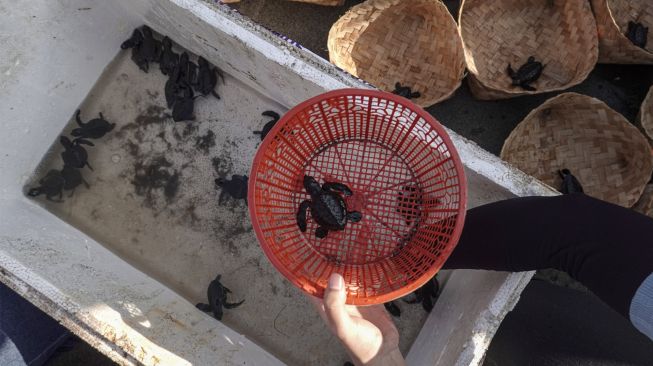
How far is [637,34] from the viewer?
2.61 meters

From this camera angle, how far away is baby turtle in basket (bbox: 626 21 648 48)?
8.54 feet

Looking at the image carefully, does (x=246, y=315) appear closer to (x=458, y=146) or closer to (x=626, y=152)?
(x=458, y=146)

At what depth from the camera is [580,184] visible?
2.55 metres

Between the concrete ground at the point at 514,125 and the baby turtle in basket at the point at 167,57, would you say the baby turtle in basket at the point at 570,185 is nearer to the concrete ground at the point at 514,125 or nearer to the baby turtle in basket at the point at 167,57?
the concrete ground at the point at 514,125

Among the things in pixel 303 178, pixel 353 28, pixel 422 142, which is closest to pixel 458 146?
pixel 422 142

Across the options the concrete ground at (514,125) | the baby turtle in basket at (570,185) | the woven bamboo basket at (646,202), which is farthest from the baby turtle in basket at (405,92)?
the woven bamboo basket at (646,202)

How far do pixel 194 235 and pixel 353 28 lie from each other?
4.21 ft

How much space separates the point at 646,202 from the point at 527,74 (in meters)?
0.82

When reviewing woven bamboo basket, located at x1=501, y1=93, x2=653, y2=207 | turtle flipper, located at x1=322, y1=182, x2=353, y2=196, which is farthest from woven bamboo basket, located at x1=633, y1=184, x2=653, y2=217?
turtle flipper, located at x1=322, y1=182, x2=353, y2=196

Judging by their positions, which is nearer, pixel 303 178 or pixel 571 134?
pixel 303 178


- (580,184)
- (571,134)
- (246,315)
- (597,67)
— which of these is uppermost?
(597,67)

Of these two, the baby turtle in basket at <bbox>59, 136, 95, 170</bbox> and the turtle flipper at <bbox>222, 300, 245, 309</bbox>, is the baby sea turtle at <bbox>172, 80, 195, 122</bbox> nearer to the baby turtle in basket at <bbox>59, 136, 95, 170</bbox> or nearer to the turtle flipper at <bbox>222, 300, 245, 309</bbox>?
the baby turtle in basket at <bbox>59, 136, 95, 170</bbox>

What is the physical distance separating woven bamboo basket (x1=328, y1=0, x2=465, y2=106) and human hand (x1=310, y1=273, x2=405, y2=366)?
1172mm

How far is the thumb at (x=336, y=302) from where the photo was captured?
4.75ft
